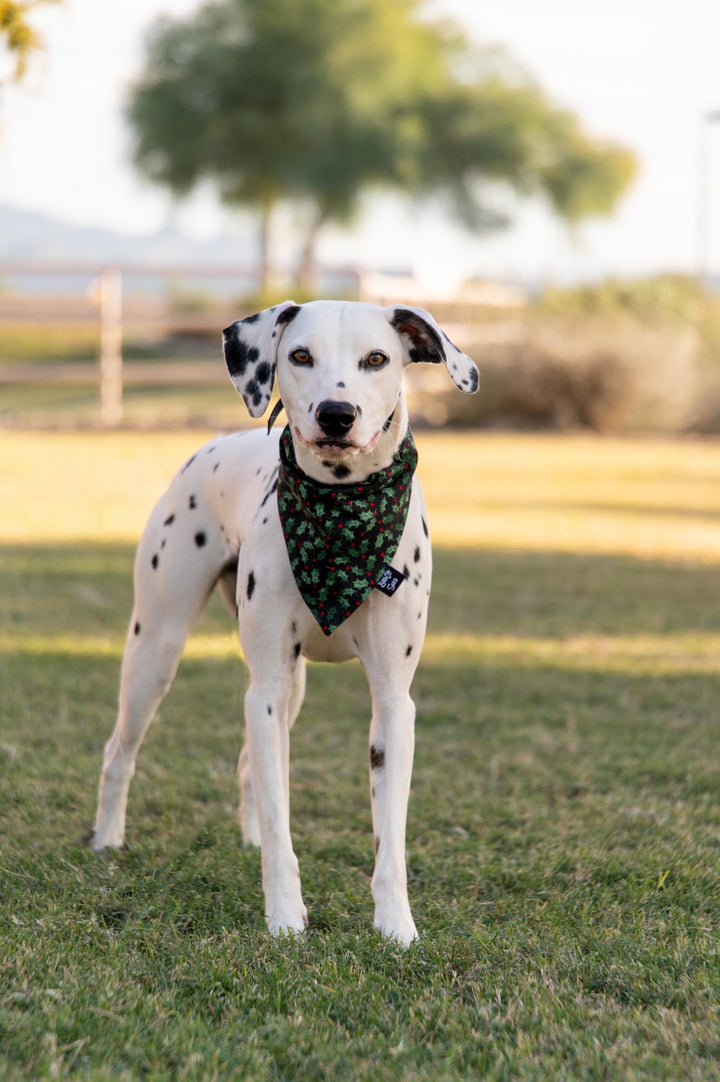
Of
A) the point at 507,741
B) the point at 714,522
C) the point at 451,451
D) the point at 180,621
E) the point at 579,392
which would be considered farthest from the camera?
the point at 579,392

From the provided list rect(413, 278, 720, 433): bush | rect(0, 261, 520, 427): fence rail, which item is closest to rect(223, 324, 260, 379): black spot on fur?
rect(413, 278, 720, 433): bush

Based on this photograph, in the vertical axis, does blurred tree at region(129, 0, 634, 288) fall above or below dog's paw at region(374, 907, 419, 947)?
above

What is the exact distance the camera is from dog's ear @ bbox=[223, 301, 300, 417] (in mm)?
3598

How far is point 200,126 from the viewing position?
47.0 meters

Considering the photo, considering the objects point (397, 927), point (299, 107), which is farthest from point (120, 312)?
point (299, 107)

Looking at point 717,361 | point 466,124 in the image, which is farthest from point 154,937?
point 466,124

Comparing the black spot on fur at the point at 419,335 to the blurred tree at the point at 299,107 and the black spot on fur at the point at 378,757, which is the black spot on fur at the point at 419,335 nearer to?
the black spot on fur at the point at 378,757

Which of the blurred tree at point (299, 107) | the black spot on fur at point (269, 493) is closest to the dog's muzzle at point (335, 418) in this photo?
the black spot on fur at point (269, 493)

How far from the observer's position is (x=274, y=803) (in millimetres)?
3621

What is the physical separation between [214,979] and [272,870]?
1.29ft

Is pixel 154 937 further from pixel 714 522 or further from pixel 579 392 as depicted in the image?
pixel 579 392

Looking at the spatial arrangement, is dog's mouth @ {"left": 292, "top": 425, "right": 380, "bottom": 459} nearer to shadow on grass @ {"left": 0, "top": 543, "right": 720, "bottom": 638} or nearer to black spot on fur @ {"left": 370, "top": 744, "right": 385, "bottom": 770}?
black spot on fur @ {"left": 370, "top": 744, "right": 385, "bottom": 770}

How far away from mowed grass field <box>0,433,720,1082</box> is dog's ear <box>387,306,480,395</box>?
1563 mm

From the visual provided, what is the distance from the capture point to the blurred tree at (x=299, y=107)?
46625 millimetres
